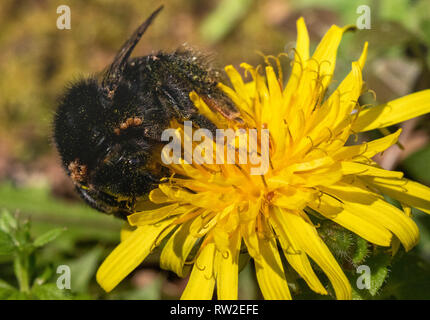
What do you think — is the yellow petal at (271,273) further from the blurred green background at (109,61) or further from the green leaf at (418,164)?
the green leaf at (418,164)

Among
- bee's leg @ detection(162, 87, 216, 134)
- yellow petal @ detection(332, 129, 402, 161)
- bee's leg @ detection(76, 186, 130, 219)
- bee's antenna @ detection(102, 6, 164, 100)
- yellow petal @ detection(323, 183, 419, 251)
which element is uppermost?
bee's antenna @ detection(102, 6, 164, 100)

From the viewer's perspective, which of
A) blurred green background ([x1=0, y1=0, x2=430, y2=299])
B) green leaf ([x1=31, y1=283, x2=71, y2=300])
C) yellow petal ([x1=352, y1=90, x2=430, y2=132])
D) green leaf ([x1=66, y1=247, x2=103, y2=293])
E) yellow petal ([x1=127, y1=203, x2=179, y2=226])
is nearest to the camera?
yellow petal ([x1=127, y1=203, x2=179, y2=226])

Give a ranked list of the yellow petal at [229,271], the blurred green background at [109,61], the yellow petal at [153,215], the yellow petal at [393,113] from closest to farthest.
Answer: the yellow petal at [229,271], the yellow petal at [153,215], the yellow petal at [393,113], the blurred green background at [109,61]

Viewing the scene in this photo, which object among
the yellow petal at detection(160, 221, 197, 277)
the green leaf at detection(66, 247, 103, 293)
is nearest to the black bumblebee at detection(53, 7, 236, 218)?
the yellow petal at detection(160, 221, 197, 277)

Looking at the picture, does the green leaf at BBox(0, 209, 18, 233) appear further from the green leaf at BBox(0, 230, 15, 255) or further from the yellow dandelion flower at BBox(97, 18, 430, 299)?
the yellow dandelion flower at BBox(97, 18, 430, 299)

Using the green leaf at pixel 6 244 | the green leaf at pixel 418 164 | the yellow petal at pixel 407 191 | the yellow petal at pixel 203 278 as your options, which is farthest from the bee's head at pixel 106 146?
the green leaf at pixel 418 164
